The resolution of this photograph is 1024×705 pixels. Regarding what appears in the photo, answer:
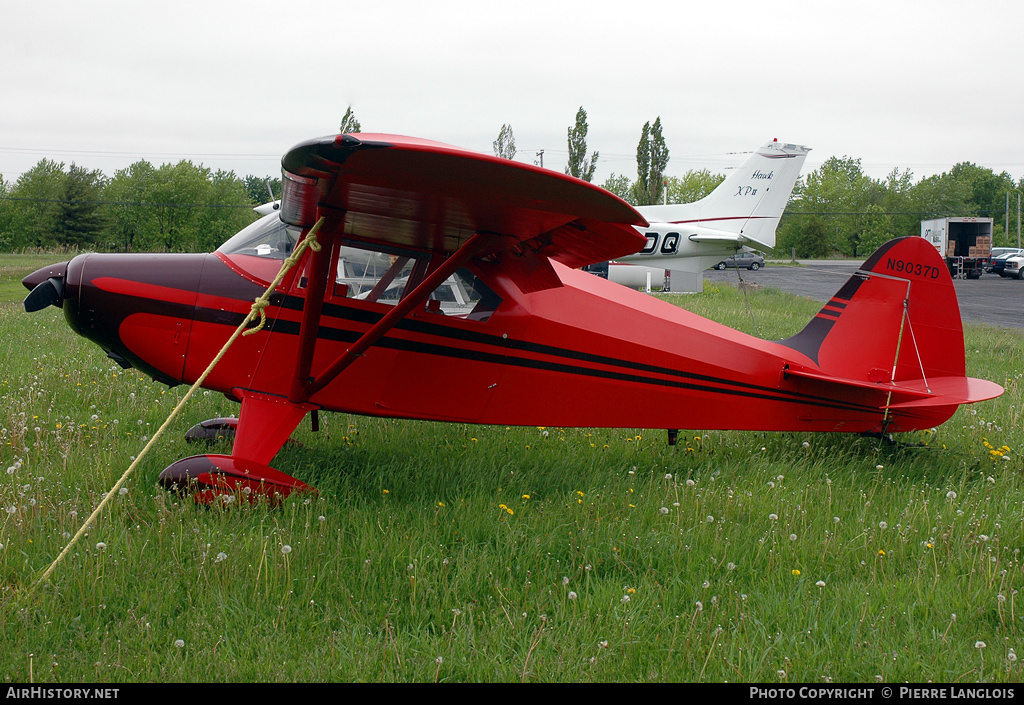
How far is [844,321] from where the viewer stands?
5.71m

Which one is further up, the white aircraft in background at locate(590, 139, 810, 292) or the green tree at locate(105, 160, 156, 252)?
the green tree at locate(105, 160, 156, 252)

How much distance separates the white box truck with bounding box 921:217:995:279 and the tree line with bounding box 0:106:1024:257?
61.3ft

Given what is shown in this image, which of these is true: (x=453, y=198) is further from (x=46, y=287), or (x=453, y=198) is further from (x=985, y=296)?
(x=985, y=296)

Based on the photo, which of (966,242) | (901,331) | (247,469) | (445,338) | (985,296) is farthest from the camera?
(966,242)

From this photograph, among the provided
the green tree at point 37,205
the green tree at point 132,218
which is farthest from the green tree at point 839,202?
the green tree at point 37,205

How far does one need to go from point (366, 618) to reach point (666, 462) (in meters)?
3.10

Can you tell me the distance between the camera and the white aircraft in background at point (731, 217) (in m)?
23.5

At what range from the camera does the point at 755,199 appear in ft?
79.8

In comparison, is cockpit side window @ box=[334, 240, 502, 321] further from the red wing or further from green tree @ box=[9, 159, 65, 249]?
green tree @ box=[9, 159, 65, 249]

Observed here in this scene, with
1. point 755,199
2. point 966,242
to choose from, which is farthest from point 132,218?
point 966,242

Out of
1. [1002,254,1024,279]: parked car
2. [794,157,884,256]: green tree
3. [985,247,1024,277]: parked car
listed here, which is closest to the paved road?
[985,247,1024,277]: parked car

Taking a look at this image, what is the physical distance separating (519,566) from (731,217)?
2338cm

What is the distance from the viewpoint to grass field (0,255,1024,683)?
2.73 m

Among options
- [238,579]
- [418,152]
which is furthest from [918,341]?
[238,579]
